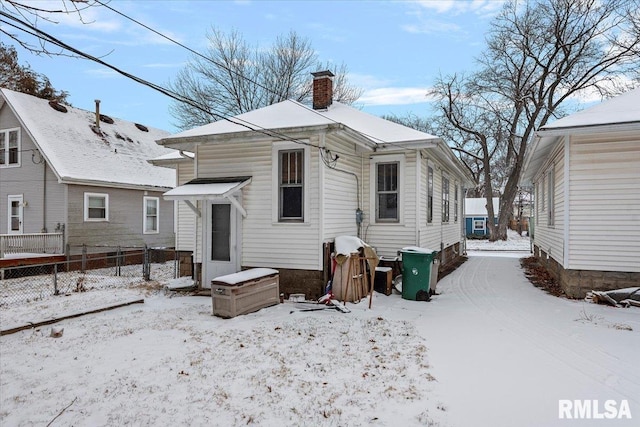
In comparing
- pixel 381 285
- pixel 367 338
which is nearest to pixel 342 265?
pixel 381 285

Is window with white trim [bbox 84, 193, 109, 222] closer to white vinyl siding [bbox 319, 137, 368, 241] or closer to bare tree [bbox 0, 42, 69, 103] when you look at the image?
bare tree [bbox 0, 42, 69, 103]

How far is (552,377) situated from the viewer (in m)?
4.30

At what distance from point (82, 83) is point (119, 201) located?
11222 mm

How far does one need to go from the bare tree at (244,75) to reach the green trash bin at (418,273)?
781 inches

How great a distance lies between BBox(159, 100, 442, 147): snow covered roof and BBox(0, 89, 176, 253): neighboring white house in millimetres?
6857

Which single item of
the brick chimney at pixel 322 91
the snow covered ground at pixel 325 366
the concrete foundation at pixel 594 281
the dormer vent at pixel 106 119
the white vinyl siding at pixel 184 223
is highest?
the dormer vent at pixel 106 119

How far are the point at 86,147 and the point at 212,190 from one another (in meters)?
11.0

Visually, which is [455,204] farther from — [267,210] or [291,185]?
[267,210]

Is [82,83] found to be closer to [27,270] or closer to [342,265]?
[342,265]

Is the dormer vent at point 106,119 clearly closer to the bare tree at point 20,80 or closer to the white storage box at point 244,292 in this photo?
the bare tree at point 20,80

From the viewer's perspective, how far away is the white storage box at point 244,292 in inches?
277

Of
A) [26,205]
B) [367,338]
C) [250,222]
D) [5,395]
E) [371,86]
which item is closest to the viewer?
[5,395]

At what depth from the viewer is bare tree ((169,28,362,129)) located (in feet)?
84.1
